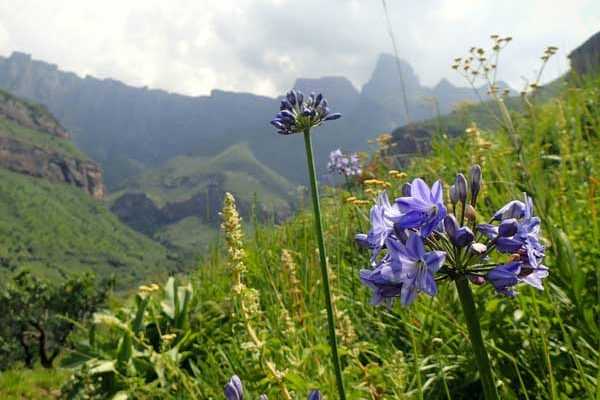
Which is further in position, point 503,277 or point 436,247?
point 436,247

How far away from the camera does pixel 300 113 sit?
2.16 metres

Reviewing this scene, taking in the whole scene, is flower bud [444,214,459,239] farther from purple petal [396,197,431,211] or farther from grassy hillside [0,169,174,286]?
grassy hillside [0,169,174,286]

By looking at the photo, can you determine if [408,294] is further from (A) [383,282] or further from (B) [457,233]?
(B) [457,233]

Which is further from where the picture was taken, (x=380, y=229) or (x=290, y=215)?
(x=290, y=215)

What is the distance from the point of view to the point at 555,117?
611cm

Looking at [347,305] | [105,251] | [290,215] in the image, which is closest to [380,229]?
[347,305]

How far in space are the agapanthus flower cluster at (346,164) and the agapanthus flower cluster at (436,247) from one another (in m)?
5.91

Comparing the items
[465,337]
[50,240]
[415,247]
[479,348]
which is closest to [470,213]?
[415,247]

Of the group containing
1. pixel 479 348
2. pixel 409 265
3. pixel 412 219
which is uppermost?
pixel 412 219

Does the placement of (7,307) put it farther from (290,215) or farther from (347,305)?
(347,305)

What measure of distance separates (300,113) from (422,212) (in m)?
1.02

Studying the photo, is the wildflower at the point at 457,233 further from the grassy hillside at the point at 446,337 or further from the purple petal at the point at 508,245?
the grassy hillside at the point at 446,337

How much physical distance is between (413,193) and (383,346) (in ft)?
7.36

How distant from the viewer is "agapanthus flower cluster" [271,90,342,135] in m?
2.12
